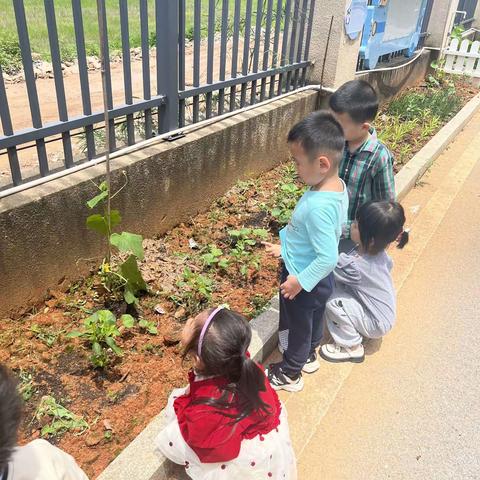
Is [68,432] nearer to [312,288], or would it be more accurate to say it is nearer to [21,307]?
[21,307]

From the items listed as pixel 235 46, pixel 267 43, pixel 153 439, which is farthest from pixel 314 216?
pixel 267 43

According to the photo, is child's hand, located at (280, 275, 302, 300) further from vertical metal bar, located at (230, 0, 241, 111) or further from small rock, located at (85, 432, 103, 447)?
vertical metal bar, located at (230, 0, 241, 111)

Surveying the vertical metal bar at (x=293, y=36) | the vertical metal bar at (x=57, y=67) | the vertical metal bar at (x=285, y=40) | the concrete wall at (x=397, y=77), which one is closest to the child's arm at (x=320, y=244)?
the vertical metal bar at (x=57, y=67)

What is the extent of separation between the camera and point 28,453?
1.33m

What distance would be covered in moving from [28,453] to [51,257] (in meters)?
1.70

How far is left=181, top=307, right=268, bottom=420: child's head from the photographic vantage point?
1.70m

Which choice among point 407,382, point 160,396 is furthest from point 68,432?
point 407,382

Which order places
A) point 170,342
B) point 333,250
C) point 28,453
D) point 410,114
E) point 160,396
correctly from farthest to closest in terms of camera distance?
point 410,114
point 170,342
point 160,396
point 333,250
point 28,453

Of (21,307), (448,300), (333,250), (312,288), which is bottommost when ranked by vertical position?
(448,300)

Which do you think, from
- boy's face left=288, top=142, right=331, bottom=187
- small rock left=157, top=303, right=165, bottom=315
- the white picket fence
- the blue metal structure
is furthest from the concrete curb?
the white picket fence

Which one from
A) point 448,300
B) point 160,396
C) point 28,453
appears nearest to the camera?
point 28,453

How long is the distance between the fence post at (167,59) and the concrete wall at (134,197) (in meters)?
0.21

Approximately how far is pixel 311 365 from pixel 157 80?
228 centimetres

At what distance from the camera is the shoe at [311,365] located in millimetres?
2738
